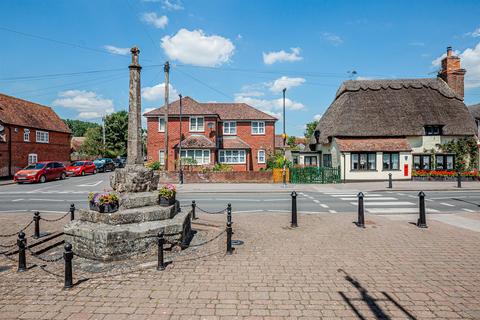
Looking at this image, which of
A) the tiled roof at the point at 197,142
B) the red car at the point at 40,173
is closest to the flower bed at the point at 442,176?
the tiled roof at the point at 197,142

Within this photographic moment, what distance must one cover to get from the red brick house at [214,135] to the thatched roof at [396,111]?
25.0 feet

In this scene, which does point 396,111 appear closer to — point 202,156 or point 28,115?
point 202,156

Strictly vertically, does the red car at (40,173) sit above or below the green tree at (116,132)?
below

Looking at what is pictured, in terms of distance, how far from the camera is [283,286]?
520cm

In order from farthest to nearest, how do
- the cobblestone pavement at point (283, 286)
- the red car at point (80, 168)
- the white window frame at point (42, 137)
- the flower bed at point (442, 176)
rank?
the white window frame at point (42, 137) < the red car at point (80, 168) < the flower bed at point (442, 176) < the cobblestone pavement at point (283, 286)

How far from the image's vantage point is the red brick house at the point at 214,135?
1256 inches

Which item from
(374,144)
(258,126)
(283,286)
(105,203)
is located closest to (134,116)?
(105,203)

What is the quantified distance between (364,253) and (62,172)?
30.5 m

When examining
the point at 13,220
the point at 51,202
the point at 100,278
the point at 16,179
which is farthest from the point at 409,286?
the point at 16,179

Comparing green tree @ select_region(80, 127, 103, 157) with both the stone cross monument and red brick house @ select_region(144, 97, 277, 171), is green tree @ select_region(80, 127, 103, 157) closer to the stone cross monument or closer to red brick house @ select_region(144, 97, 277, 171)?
red brick house @ select_region(144, 97, 277, 171)

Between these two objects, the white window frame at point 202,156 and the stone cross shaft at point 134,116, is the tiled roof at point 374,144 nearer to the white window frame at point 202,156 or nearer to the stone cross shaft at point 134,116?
the white window frame at point 202,156

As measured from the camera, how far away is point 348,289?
506cm

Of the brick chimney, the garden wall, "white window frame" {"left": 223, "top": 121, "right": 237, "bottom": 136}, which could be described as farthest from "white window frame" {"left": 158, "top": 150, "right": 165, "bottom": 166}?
the brick chimney

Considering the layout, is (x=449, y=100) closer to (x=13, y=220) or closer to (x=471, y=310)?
(x=471, y=310)
